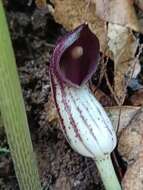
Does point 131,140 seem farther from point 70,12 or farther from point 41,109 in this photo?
point 70,12

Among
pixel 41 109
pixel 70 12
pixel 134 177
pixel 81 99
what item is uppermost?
pixel 70 12

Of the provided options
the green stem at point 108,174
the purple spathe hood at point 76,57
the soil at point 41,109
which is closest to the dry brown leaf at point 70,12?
the soil at point 41,109

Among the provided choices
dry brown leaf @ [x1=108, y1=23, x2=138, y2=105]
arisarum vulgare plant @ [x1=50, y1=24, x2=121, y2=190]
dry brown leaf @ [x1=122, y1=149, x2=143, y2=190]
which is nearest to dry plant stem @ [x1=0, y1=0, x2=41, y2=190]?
arisarum vulgare plant @ [x1=50, y1=24, x2=121, y2=190]

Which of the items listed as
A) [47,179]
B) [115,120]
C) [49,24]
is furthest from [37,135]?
[49,24]

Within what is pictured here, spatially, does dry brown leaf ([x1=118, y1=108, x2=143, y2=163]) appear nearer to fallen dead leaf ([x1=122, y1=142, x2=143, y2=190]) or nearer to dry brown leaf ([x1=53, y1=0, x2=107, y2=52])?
fallen dead leaf ([x1=122, y1=142, x2=143, y2=190])

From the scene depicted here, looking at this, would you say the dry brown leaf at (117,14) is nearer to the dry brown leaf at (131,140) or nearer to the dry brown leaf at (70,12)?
the dry brown leaf at (70,12)

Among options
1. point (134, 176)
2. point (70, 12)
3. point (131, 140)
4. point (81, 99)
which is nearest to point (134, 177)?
point (134, 176)

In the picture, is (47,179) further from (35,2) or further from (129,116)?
(35,2)
